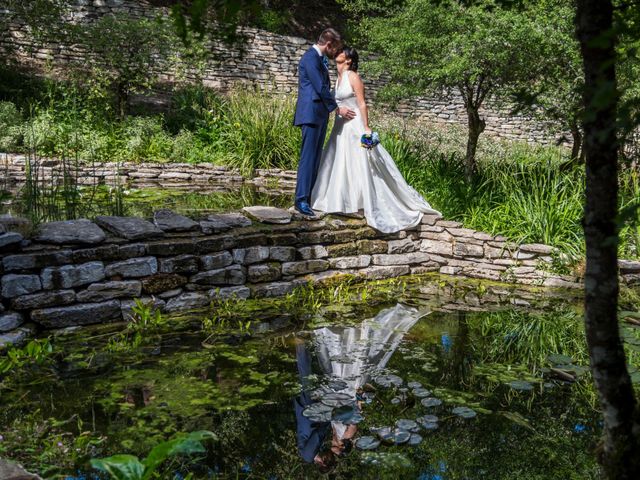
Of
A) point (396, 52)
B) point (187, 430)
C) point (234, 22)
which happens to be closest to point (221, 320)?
point (187, 430)

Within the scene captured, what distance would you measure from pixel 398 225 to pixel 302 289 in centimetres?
147

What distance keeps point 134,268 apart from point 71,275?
19.7 inches

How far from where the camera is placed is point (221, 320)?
5223mm

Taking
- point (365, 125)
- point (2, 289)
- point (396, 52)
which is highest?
point (396, 52)

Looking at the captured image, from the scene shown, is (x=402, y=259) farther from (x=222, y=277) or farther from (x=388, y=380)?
(x=388, y=380)

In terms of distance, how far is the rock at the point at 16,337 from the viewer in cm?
434

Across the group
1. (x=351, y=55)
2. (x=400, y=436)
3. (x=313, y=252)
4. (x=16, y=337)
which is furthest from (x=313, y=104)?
(x=400, y=436)

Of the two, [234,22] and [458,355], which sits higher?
[234,22]

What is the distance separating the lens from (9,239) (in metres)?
4.62

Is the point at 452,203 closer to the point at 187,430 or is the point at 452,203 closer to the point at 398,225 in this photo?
the point at 398,225

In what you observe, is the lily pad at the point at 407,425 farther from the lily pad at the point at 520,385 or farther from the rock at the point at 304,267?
the rock at the point at 304,267

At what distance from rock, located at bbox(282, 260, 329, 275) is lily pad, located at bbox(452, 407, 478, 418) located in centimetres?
288

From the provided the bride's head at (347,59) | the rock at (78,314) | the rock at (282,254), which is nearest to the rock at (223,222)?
the rock at (282,254)

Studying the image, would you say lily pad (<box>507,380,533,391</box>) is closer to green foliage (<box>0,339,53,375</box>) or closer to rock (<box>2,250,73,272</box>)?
green foliage (<box>0,339,53,375</box>)
